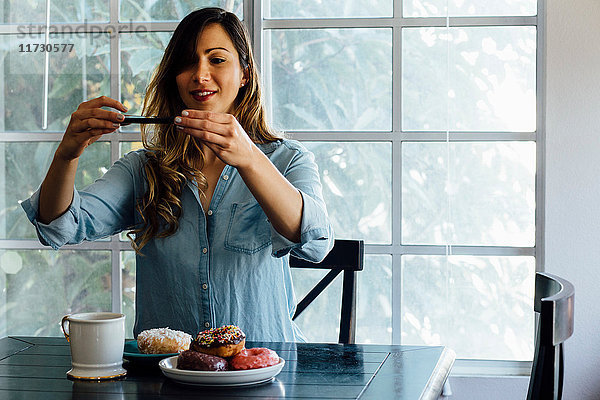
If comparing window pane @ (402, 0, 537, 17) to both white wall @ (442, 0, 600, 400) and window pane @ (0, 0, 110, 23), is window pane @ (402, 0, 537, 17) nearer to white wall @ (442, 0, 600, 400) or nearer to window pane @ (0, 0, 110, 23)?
white wall @ (442, 0, 600, 400)

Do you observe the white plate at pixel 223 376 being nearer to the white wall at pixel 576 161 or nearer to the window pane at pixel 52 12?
the white wall at pixel 576 161

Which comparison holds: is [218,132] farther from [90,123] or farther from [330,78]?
[330,78]

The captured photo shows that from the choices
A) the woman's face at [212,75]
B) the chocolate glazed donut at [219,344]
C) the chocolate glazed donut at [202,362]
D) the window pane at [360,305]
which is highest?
the woman's face at [212,75]

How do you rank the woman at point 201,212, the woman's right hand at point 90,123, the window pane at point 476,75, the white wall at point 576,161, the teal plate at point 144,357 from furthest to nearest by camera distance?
the window pane at point 476,75
the white wall at point 576,161
the woman at point 201,212
the woman's right hand at point 90,123
the teal plate at point 144,357

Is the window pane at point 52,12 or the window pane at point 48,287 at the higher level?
the window pane at point 52,12

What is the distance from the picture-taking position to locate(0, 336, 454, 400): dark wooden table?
3.73 feet

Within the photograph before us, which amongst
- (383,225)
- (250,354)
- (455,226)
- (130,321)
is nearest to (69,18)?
(130,321)

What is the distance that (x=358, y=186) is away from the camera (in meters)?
2.62

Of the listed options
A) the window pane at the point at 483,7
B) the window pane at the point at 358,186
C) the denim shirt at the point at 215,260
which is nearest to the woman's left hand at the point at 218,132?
the denim shirt at the point at 215,260

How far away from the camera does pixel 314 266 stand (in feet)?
6.37

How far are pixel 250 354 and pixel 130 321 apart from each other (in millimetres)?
1628

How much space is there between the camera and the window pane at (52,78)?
272cm

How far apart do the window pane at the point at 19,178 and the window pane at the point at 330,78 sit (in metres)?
0.78

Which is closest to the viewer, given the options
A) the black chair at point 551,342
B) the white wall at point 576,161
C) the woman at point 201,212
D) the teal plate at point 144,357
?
the black chair at point 551,342
